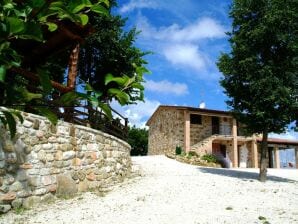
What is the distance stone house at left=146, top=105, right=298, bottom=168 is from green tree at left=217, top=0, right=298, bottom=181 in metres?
15.9

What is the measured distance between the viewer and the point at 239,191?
1413cm

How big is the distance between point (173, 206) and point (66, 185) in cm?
321

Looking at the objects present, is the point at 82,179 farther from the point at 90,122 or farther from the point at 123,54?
the point at 123,54

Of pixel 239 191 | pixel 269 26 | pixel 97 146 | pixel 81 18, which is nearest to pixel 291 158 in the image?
pixel 269 26

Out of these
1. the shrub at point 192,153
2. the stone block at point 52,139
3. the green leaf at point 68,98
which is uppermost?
the shrub at point 192,153

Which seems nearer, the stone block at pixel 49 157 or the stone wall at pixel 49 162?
the stone wall at pixel 49 162

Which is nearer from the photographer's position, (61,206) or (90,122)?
(61,206)

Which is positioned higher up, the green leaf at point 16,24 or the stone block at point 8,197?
the green leaf at point 16,24

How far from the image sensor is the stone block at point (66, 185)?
11233 mm

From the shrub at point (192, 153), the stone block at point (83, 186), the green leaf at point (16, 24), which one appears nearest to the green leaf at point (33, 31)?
the green leaf at point (16, 24)

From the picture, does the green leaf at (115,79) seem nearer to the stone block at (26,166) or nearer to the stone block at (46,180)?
the stone block at (26,166)

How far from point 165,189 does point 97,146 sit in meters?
2.78

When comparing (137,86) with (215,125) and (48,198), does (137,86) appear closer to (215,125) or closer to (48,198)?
(48,198)

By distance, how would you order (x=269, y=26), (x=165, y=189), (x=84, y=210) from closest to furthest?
(x=84, y=210), (x=165, y=189), (x=269, y=26)
